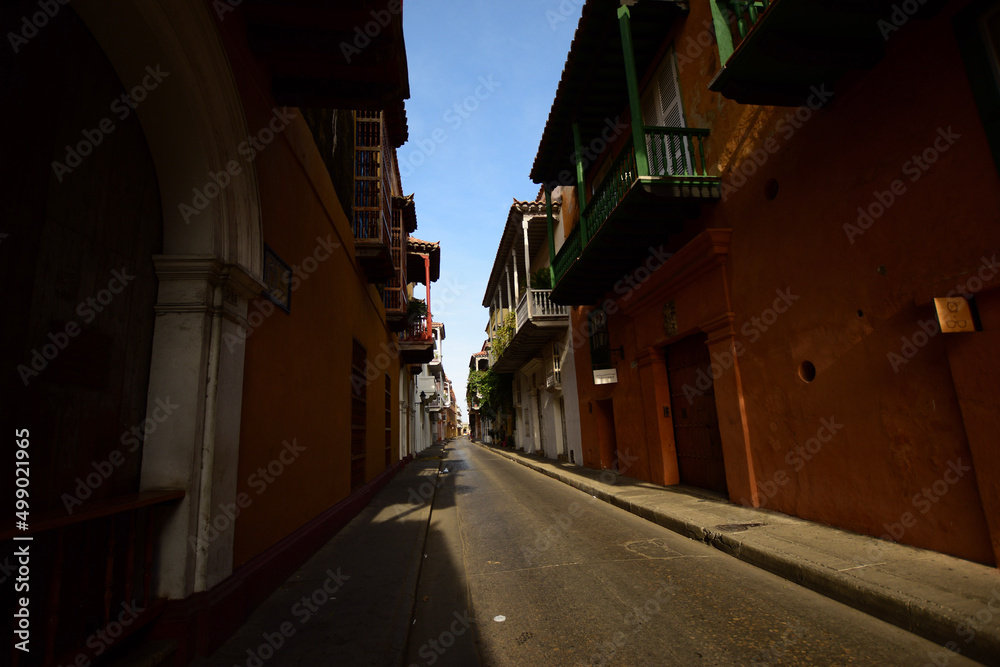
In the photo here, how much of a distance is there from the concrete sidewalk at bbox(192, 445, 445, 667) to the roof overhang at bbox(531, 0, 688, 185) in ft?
28.5

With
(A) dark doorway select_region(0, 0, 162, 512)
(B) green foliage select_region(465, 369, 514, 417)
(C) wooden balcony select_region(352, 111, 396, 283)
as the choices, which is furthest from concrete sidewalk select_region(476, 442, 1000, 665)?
(B) green foliage select_region(465, 369, 514, 417)

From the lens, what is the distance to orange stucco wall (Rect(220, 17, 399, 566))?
3816 mm

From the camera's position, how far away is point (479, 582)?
4.43 m

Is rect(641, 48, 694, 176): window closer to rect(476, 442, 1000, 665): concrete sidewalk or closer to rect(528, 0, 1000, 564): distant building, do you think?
rect(528, 0, 1000, 564): distant building

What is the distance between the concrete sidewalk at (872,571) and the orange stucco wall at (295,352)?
14.6 ft

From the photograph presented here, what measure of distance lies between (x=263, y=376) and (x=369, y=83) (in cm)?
279

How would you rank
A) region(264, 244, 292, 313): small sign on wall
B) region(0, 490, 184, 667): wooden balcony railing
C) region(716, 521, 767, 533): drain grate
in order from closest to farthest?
region(0, 490, 184, 667): wooden balcony railing
region(264, 244, 292, 313): small sign on wall
region(716, 521, 767, 533): drain grate

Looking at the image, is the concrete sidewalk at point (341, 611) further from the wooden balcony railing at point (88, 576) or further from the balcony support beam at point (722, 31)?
the balcony support beam at point (722, 31)

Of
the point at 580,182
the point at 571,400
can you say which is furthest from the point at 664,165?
the point at 571,400

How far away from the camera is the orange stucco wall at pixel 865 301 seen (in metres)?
3.69

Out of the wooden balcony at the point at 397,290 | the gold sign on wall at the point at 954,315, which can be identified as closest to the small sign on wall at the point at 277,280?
the gold sign on wall at the point at 954,315

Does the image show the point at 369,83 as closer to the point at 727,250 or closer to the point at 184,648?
the point at 184,648

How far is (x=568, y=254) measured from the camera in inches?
440

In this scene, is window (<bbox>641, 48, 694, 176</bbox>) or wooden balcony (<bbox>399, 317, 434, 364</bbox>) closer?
window (<bbox>641, 48, 694, 176</bbox>)
